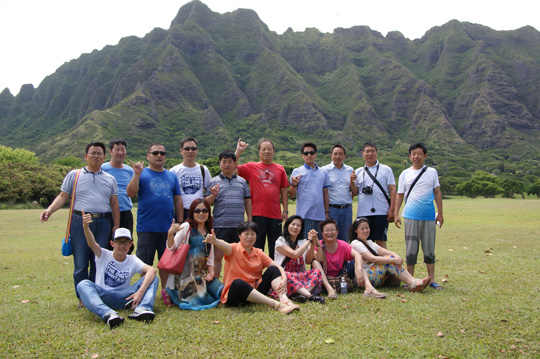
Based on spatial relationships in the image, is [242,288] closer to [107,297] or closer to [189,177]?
[107,297]

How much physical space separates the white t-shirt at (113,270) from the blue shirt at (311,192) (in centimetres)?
302

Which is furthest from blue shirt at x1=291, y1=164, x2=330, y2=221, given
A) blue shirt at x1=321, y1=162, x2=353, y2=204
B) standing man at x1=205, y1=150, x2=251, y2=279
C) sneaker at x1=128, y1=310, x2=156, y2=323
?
sneaker at x1=128, y1=310, x2=156, y2=323

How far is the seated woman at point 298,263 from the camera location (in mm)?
5648

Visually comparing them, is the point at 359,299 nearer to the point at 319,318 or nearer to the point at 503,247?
the point at 319,318

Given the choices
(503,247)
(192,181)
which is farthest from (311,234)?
(503,247)

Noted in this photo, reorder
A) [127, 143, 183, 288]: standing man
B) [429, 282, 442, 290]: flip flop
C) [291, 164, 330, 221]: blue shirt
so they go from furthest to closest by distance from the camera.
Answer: [291, 164, 330, 221]: blue shirt < [429, 282, 442, 290]: flip flop < [127, 143, 183, 288]: standing man

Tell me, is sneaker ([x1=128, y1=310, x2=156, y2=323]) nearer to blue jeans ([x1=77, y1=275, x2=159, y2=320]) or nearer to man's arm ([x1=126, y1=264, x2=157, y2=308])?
blue jeans ([x1=77, y1=275, x2=159, y2=320])

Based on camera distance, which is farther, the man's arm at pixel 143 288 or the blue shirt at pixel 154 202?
the blue shirt at pixel 154 202

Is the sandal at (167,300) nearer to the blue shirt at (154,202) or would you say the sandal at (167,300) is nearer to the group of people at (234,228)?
the group of people at (234,228)

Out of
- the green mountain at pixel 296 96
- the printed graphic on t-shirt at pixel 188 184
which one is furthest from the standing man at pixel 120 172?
the green mountain at pixel 296 96

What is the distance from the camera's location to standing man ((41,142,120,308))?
546 centimetres

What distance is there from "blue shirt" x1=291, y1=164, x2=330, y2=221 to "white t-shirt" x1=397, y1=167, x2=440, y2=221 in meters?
1.50

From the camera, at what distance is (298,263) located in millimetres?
6121

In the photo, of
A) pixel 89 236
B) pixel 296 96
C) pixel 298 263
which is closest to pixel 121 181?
pixel 89 236
